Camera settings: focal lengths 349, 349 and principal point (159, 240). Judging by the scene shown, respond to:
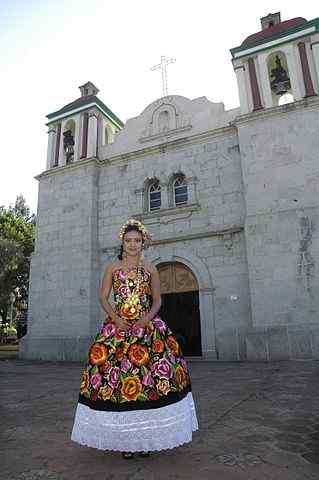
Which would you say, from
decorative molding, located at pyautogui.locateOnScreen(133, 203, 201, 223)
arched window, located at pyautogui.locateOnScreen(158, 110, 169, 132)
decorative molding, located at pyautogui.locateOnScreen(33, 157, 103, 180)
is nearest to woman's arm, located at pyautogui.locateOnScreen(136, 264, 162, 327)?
Result: decorative molding, located at pyautogui.locateOnScreen(133, 203, 201, 223)

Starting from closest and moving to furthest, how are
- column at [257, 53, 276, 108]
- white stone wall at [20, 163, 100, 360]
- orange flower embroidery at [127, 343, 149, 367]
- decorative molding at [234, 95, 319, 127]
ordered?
1. orange flower embroidery at [127, 343, 149, 367]
2. decorative molding at [234, 95, 319, 127]
3. column at [257, 53, 276, 108]
4. white stone wall at [20, 163, 100, 360]

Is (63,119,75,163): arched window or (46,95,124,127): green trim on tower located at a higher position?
(46,95,124,127): green trim on tower

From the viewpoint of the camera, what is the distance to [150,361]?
2.84 metres

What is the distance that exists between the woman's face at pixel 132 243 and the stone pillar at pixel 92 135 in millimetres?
11985

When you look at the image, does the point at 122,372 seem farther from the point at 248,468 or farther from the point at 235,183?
the point at 235,183

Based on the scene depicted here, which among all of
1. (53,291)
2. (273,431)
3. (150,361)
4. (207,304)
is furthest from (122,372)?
(53,291)

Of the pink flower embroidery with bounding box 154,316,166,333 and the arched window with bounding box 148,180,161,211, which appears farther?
the arched window with bounding box 148,180,161,211

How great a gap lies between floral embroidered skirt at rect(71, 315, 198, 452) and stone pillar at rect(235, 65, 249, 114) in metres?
11.2

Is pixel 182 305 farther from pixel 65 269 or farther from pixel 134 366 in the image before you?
pixel 134 366

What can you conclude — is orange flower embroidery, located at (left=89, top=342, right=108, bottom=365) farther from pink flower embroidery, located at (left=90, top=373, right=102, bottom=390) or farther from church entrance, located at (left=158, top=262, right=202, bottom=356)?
church entrance, located at (left=158, top=262, right=202, bottom=356)

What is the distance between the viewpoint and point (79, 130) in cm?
1540

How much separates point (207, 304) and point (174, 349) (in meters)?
8.56

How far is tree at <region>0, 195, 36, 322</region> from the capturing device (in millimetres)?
23516

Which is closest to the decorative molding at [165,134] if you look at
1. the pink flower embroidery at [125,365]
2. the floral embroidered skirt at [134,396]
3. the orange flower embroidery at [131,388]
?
the floral embroidered skirt at [134,396]
